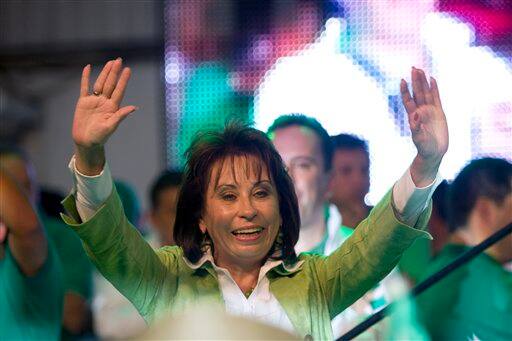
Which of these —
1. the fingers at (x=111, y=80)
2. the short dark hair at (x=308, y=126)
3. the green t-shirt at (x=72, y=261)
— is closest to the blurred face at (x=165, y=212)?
the green t-shirt at (x=72, y=261)

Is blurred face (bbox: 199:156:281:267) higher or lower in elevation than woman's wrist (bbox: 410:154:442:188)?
lower

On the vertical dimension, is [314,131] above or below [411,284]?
above

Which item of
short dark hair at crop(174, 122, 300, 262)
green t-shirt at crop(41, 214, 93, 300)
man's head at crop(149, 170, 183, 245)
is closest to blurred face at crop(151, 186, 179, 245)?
man's head at crop(149, 170, 183, 245)

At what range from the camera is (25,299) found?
3.73 meters

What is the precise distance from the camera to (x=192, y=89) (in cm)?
604

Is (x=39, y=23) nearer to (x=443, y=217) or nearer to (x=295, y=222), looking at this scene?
(x=443, y=217)

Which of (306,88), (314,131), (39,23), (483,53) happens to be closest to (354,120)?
(306,88)

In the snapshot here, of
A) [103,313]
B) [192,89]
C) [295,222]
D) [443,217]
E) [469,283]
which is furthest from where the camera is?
[192,89]

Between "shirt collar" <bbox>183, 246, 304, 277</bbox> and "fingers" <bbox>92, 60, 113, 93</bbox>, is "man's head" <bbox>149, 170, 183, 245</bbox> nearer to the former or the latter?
"shirt collar" <bbox>183, 246, 304, 277</bbox>

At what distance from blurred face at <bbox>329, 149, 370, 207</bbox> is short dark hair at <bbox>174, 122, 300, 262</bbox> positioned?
76.4 inches

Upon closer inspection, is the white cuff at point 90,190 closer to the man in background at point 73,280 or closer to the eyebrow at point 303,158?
the eyebrow at point 303,158

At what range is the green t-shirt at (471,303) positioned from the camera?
410 centimetres

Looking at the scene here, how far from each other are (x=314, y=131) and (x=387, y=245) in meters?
1.72

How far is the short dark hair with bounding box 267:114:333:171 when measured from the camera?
14.4 ft
